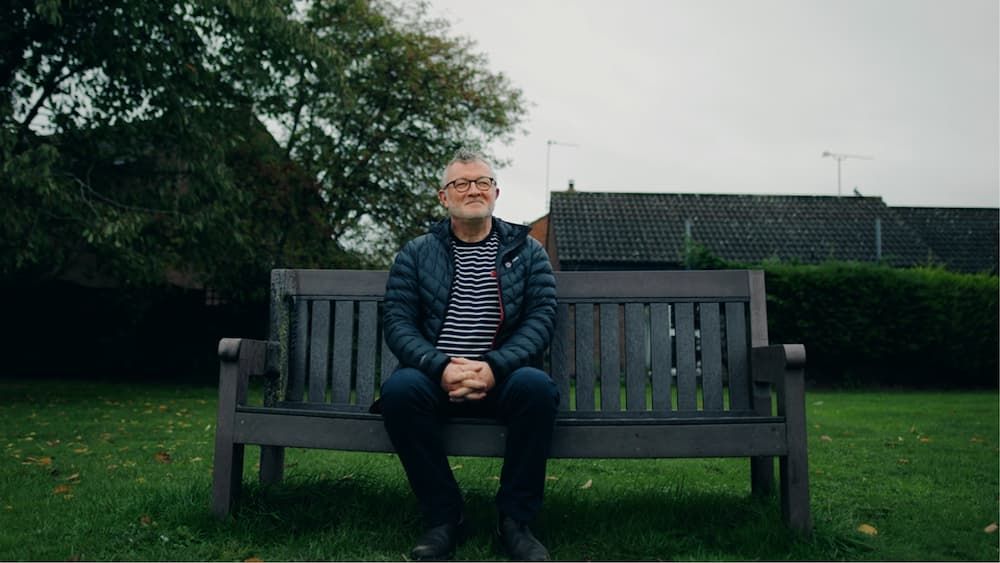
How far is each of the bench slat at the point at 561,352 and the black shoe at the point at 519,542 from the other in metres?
0.87

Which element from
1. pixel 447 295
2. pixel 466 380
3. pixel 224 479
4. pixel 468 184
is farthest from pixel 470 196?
pixel 224 479

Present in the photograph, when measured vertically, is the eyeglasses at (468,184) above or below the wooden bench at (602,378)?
above

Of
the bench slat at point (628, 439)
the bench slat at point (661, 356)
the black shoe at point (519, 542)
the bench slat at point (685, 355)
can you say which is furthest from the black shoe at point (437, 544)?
the bench slat at point (685, 355)

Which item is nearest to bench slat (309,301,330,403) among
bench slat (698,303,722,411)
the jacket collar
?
the jacket collar

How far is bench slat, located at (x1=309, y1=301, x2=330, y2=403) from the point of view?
432 centimetres

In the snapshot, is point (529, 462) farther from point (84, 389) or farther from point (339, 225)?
point (339, 225)

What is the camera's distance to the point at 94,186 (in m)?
13.1

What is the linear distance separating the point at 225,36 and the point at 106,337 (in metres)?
10.1

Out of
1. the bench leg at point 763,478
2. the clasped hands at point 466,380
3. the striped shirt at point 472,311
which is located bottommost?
the bench leg at point 763,478

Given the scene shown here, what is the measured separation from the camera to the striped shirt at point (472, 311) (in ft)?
12.5

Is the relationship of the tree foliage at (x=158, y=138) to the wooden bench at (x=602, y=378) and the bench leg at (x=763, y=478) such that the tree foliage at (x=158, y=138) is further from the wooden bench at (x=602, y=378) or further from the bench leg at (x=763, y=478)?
the bench leg at (x=763, y=478)

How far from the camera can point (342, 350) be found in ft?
14.1

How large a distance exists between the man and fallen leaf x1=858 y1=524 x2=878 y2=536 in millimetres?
1503

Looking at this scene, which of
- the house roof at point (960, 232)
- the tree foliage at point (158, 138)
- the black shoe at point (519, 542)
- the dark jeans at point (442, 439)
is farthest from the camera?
the house roof at point (960, 232)
